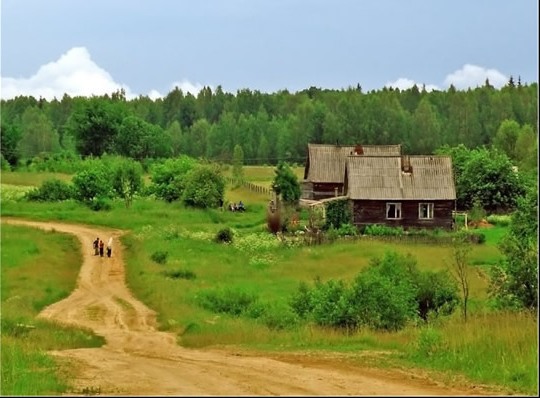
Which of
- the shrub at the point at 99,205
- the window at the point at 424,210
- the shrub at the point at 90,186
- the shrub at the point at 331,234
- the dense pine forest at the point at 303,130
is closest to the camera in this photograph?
the shrub at the point at 331,234

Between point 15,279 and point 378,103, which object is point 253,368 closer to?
point 15,279

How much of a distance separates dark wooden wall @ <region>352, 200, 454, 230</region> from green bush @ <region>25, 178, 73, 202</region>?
2780 cm

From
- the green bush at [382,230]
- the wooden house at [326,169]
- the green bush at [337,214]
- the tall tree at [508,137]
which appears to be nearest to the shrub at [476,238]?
the green bush at [382,230]

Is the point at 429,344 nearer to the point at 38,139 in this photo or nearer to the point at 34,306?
the point at 34,306

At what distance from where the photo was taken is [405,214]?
5609 centimetres

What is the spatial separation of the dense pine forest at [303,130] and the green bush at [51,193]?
94.4ft

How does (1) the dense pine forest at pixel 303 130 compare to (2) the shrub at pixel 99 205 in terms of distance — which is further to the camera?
(1) the dense pine forest at pixel 303 130

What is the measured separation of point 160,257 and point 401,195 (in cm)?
2087

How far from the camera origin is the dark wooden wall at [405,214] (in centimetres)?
5594

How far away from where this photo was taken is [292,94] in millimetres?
188250

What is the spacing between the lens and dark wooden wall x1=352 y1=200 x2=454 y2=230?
5594 centimetres

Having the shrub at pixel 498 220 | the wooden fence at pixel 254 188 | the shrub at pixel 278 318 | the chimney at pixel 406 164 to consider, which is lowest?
the shrub at pixel 278 318

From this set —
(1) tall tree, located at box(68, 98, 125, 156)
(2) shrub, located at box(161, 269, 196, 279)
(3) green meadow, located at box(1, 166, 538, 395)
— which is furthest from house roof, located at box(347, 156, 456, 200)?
(1) tall tree, located at box(68, 98, 125, 156)

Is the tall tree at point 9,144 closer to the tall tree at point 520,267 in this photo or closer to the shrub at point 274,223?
the shrub at point 274,223
